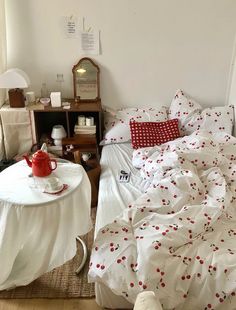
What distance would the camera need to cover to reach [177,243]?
150 cm

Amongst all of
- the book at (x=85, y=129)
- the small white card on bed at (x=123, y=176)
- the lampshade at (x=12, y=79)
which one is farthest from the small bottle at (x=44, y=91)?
the small white card on bed at (x=123, y=176)

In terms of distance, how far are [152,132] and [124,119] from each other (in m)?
0.32

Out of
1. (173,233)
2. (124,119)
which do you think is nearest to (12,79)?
(124,119)

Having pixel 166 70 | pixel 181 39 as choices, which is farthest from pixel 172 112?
pixel 181 39

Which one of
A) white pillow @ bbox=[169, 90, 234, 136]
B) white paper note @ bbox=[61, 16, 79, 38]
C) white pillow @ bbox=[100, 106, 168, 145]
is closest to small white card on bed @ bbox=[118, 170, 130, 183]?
white pillow @ bbox=[100, 106, 168, 145]

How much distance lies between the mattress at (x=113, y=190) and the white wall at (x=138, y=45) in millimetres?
596

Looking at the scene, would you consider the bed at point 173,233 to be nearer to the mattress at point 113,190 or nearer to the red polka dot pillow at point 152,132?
the mattress at point 113,190

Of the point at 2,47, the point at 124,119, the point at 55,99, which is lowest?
the point at 124,119

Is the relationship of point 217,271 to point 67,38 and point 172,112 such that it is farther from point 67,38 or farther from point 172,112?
point 67,38

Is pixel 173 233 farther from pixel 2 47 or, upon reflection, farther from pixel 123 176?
pixel 2 47

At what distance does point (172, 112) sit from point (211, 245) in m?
1.57

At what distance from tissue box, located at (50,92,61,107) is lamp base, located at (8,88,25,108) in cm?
25

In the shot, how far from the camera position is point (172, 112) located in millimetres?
2877

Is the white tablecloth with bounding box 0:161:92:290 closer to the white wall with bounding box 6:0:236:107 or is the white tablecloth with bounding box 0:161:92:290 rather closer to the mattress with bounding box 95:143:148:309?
the mattress with bounding box 95:143:148:309
